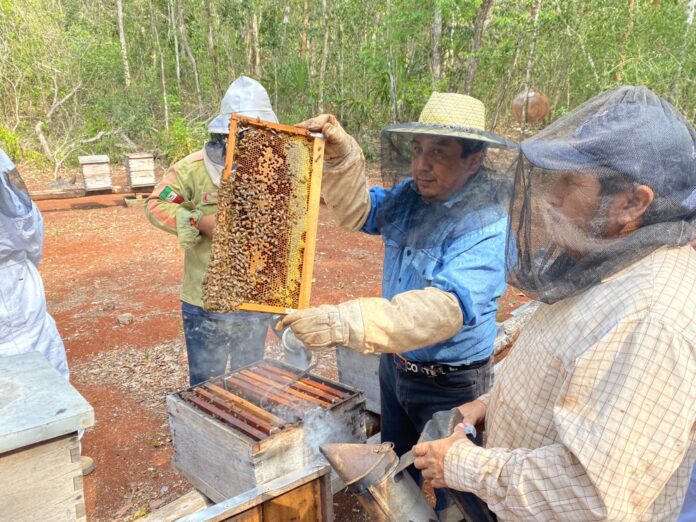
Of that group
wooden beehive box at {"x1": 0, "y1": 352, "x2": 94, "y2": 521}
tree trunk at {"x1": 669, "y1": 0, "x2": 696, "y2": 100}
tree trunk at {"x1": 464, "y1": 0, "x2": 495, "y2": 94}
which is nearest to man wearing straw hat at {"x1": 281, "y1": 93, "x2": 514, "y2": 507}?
wooden beehive box at {"x1": 0, "y1": 352, "x2": 94, "y2": 521}

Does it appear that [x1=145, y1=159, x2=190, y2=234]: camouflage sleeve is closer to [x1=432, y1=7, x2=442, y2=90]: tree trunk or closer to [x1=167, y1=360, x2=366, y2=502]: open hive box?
[x1=167, y1=360, x2=366, y2=502]: open hive box

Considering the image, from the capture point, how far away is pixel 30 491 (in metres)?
1.81

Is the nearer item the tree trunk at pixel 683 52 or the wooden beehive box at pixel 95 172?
the tree trunk at pixel 683 52

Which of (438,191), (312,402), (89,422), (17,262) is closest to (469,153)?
(438,191)

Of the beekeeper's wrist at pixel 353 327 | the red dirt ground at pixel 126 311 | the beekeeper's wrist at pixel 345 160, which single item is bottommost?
the red dirt ground at pixel 126 311

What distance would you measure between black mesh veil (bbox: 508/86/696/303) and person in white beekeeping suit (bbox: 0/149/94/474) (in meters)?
3.04

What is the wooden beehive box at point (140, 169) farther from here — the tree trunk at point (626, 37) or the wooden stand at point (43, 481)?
the wooden stand at point (43, 481)

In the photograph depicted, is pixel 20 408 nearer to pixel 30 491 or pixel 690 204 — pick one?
pixel 30 491

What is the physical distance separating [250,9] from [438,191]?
15815 mm

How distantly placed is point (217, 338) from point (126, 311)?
12.6 ft

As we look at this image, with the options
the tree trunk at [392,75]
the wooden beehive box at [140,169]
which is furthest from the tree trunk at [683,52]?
the wooden beehive box at [140,169]

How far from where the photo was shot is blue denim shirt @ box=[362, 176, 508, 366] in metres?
2.03

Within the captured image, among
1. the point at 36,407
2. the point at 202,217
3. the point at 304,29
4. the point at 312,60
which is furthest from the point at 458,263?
the point at 304,29

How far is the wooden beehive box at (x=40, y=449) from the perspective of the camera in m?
1.73
